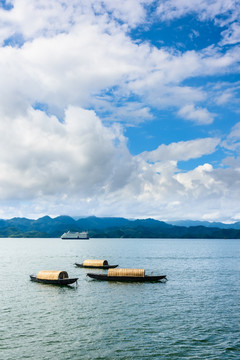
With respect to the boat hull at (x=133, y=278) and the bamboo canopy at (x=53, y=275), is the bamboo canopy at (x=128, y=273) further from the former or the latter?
the bamboo canopy at (x=53, y=275)

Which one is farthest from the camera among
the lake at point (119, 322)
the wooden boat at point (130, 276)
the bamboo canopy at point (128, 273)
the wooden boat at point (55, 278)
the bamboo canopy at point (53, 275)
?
the bamboo canopy at point (128, 273)

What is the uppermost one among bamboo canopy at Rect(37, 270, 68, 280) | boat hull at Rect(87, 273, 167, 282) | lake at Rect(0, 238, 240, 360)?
bamboo canopy at Rect(37, 270, 68, 280)

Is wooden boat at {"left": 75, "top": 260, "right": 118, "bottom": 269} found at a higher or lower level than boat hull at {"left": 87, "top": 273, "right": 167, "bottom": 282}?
higher

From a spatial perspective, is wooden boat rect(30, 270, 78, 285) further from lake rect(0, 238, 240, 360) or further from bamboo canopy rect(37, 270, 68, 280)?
lake rect(0, 238, 240, 360)

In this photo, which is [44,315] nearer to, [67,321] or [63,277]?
[67,321]

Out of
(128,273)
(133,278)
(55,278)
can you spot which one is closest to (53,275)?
(55,278)

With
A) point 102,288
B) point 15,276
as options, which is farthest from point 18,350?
point 15,276

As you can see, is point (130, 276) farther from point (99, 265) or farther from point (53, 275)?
point (99, 265)

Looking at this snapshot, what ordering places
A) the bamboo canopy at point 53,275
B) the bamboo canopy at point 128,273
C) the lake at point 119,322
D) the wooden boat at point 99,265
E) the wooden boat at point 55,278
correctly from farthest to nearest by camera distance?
1. the wooden boat at point 99,265
2. the bamboo canopy at point 128,273
3. the bamboo canopy at point 53,275
4. the wooden boat at point 55,278
5. the lake at point 119,322

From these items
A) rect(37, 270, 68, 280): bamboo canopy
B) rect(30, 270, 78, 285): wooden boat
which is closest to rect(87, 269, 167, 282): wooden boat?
rect(30, 270, 78, 285): wooden boat

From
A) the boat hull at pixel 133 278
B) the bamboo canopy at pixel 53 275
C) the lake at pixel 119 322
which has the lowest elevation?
the lake at pixel 119 322

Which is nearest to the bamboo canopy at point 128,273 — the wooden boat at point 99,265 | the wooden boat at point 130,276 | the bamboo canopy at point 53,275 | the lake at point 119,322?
the wooden boat at point 130,276

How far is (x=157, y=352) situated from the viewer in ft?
113

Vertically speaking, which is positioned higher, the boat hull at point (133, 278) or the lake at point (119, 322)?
the boat hull at point (133, 278)
